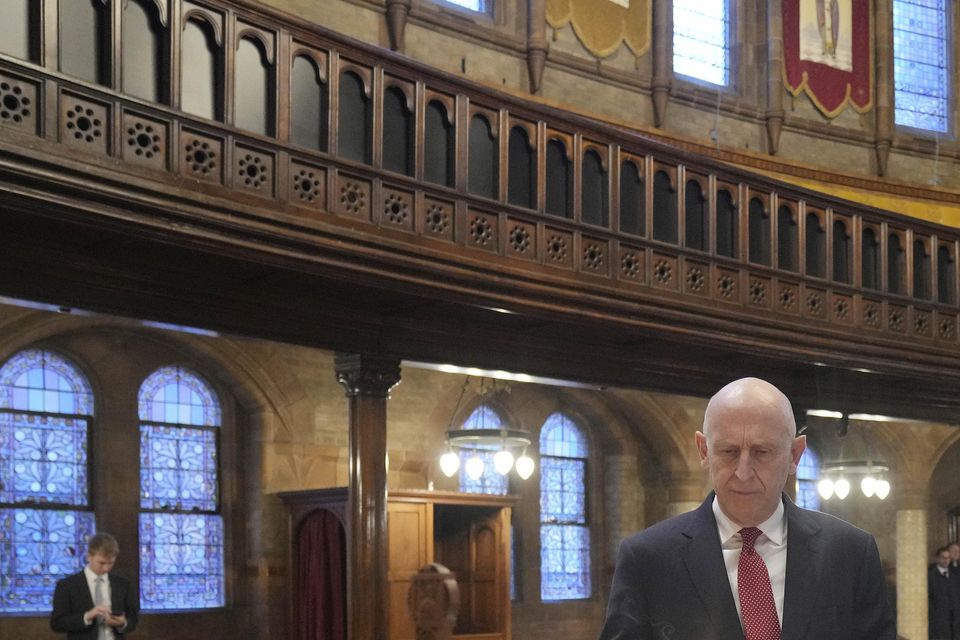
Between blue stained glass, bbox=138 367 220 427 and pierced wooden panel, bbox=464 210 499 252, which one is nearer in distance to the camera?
pierced wooden panel, bbox=464 210 499 252

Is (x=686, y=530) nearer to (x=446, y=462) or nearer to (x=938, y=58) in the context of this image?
(x=446, y=462)

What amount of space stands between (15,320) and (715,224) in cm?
566

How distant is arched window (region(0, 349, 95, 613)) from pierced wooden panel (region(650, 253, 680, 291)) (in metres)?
5.30

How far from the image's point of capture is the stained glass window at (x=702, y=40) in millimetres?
16625

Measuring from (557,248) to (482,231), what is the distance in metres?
0.66

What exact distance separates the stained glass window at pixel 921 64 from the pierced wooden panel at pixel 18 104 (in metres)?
14.6

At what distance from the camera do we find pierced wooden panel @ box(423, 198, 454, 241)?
816 cm

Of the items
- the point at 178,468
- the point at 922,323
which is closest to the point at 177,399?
the point at 178,468

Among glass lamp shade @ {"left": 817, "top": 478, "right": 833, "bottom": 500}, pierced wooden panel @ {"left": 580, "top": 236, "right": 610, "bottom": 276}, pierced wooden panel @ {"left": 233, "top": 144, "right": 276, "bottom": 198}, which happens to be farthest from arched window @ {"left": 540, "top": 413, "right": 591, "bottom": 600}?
pierced wooden panel @ {"left": 233, "top": 144, "right": 276, "bottom": 198}

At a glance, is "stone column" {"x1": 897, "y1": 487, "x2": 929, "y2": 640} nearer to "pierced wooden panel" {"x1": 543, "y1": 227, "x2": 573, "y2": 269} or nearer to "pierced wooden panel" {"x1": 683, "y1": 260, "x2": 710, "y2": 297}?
"pierced wooden panel" {"x1": 683, "y1": 260, "x2": 710, "y2": 297}

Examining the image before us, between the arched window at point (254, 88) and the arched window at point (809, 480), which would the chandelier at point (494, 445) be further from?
the arched window at point (809, 480)

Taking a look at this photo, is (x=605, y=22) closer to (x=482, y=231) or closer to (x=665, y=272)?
(x=665, y=272)

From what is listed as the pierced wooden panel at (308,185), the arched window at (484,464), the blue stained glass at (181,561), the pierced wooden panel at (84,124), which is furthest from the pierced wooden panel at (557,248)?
the arched window at (484,464)

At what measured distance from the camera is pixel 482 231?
8.48m
